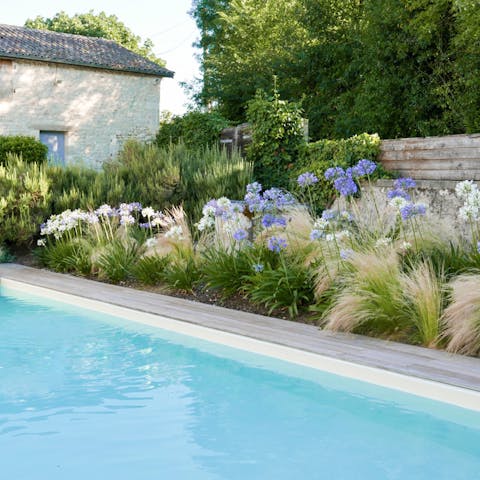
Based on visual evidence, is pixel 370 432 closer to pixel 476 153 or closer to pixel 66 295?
pixel 66 295

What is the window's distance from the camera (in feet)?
64.2

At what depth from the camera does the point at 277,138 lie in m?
12.7

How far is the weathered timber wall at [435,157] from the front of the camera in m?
9.97

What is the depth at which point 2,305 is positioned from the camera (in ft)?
27.5

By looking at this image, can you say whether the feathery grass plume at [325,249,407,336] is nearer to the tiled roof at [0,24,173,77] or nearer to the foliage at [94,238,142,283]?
the foliage at [94,238,142,283]

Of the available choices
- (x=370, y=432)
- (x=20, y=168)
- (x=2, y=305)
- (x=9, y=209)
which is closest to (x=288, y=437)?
(x=370, y=432)

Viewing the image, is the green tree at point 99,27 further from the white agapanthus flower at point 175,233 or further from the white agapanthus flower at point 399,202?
the white agapanthus flower at point 399,202

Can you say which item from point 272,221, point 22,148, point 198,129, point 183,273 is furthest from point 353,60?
point 272,221

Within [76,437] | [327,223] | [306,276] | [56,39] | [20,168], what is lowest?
[76,437]

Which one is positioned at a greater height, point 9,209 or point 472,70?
point 472,70

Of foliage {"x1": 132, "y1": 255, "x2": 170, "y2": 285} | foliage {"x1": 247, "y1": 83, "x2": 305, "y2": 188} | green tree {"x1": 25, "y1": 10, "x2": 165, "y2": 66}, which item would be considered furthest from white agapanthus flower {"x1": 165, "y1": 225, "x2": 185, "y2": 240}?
green tree {"x1": 25, "y1": 10, "x2": 165, "y2": 66}

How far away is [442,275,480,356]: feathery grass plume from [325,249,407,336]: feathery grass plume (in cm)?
51

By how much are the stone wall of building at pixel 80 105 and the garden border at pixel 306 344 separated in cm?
1170

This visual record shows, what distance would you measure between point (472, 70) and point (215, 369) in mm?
11543
